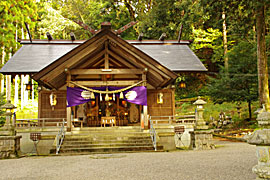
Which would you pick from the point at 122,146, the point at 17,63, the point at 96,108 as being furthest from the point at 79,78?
the point at 122,146

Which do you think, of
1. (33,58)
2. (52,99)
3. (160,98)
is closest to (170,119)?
(160,98)

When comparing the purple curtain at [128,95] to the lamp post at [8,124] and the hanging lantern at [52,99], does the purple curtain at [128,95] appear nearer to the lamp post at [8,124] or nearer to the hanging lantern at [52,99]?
the lamp post at [8,124]

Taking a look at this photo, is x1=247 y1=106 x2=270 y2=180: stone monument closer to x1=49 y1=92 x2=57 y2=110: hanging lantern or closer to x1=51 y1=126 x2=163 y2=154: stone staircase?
x1=51 y1=126 x2=163 y2=154: stone staircase

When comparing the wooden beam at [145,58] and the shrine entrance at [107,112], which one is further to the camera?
the shrine entrance at [107,112]

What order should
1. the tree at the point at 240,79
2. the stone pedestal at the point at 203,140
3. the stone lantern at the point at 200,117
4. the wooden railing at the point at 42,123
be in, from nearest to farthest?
the stone pedestal at the point at 203,140
the stone lantern at the point at 200,117
the wooden railing at the point at 42,123
the tree at the point at 240,79

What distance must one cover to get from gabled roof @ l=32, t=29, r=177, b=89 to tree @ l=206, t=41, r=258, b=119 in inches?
322

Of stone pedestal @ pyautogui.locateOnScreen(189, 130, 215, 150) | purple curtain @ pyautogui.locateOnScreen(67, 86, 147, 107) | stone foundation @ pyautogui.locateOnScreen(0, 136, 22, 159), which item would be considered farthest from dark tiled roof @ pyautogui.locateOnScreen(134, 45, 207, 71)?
stone foundation @ pyautogui.locateOnScreen(0, 136, 22, 159)

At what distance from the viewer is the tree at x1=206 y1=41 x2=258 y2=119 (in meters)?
18.6

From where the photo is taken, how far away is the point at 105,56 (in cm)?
1366

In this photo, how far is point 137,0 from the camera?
3133cm

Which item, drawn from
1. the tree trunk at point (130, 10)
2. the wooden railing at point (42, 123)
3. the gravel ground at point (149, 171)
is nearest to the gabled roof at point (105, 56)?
the wooden railing at point (42, 123)

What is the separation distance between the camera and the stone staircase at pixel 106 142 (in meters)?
11.1

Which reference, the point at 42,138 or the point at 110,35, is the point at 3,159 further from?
the point at 110,35

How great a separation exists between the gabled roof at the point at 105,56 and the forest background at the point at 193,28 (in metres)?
6.42
